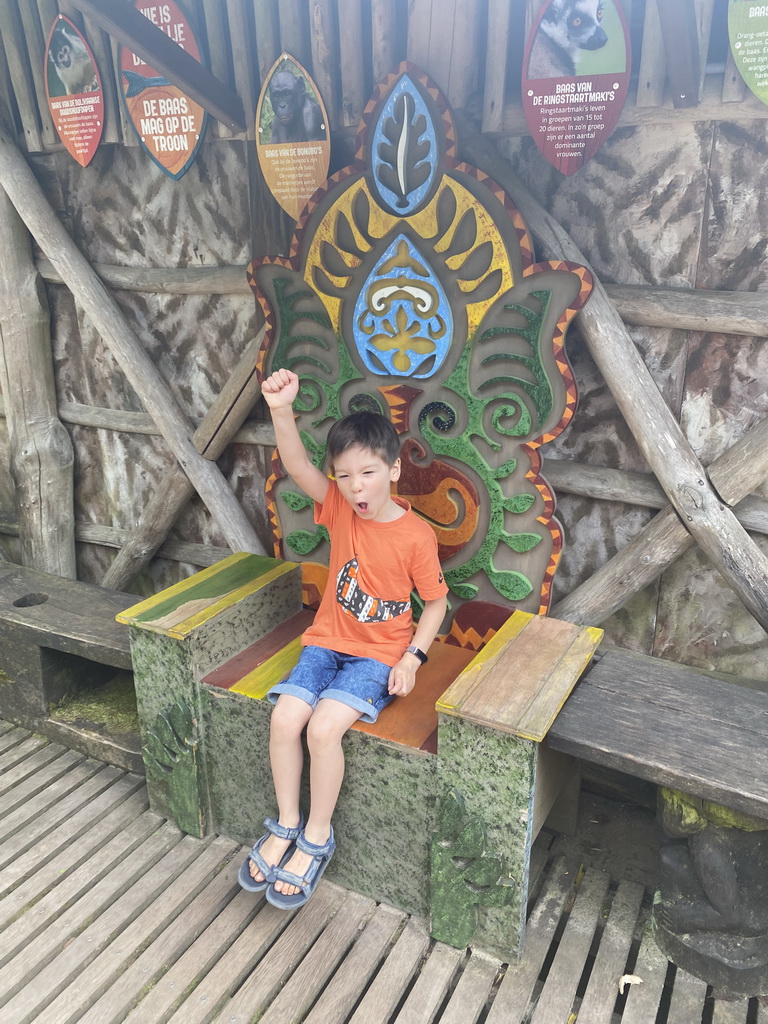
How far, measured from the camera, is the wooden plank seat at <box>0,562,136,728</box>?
3.01 metres

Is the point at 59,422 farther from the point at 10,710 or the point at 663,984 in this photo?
the point at 663,984

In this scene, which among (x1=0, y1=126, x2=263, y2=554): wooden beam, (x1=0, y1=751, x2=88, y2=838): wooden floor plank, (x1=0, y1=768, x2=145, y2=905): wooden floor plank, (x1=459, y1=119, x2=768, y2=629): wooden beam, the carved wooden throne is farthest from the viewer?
(x1=0, y1=126, x2=263, y2=554): wooden beam

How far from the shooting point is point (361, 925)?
2355 millimetres

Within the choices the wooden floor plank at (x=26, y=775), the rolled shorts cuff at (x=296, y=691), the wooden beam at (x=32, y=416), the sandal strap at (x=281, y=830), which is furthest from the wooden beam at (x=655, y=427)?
the wooden floor plank at (x=26, y=775)

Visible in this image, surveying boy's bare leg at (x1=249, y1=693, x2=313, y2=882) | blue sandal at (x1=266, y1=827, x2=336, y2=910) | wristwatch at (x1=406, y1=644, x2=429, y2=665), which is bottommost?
blue sandal at (x1=266, y1=827, x2=336, y2=910)

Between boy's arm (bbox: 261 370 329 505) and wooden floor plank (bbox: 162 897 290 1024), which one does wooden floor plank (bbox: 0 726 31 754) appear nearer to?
wooden floor plank (bbox: 162 897 290 1024)

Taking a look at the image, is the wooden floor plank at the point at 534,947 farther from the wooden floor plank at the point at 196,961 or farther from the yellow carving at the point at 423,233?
the yellow carving at the point at 423,233

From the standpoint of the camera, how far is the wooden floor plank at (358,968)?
2.10 meters

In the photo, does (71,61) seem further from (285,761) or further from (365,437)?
(285,761)

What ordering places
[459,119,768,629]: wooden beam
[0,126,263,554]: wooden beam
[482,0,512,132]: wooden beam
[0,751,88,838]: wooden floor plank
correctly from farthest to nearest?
[0,126,263,554]: wooden beam → [0,751,88,838]: wooden floor plank → [459,119,768,629]: wooden beam → [482,0,512,132]: wooden beam

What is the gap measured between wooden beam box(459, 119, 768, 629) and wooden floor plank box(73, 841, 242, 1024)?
1.81m

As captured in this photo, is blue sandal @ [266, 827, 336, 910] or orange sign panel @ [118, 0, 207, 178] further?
orange sign panel @ [118, 0, 207, 178]

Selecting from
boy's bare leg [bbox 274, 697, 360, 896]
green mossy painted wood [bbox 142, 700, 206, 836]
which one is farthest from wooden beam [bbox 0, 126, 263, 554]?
boy's bare leg [bbox 274, 697, 360, 896]

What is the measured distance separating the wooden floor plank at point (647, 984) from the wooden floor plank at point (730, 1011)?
140 millimetres
